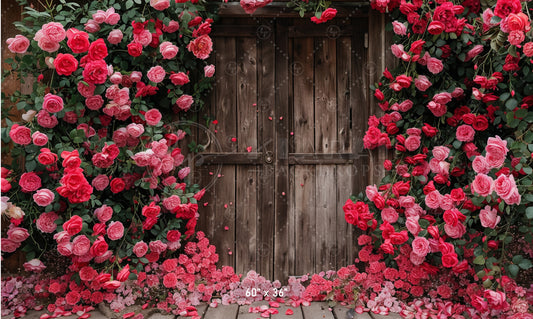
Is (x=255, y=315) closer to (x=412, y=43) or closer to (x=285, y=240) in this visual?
(x=285, y=240)

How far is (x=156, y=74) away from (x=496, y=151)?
6.81 ft

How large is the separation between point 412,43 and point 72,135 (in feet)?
7.42

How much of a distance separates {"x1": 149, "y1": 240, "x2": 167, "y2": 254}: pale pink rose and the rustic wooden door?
412mm

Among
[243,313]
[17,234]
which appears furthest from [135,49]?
[243,313]

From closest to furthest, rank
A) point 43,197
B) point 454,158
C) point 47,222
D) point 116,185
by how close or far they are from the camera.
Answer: point 43,197, point 47,222, point 116,185, point 454,158

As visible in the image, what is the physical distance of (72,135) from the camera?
2.17 metres

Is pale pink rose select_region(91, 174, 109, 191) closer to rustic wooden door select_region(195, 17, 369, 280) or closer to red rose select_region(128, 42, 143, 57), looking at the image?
rustic wooden door select_region(195, 17, 369, 280)

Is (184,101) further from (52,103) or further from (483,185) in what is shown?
(483,185)

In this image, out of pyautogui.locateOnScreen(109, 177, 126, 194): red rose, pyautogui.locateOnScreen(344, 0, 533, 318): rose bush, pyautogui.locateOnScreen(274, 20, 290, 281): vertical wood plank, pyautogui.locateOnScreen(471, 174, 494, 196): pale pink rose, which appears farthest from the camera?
pyautogui.locateOnScreen(274, 20, 290, 281): vertical wood plank

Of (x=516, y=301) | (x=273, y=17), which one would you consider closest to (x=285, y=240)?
(x=516, y=301)

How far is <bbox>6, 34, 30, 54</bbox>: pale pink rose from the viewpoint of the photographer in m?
2.11

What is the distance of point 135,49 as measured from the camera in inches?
87.7

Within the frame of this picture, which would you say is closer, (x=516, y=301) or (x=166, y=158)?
(x=516, y=301)

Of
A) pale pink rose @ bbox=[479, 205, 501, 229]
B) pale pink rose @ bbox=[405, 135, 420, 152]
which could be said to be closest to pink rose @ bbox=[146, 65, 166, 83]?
pale pink rose @ bbox=[405, 135, 420, 152]
